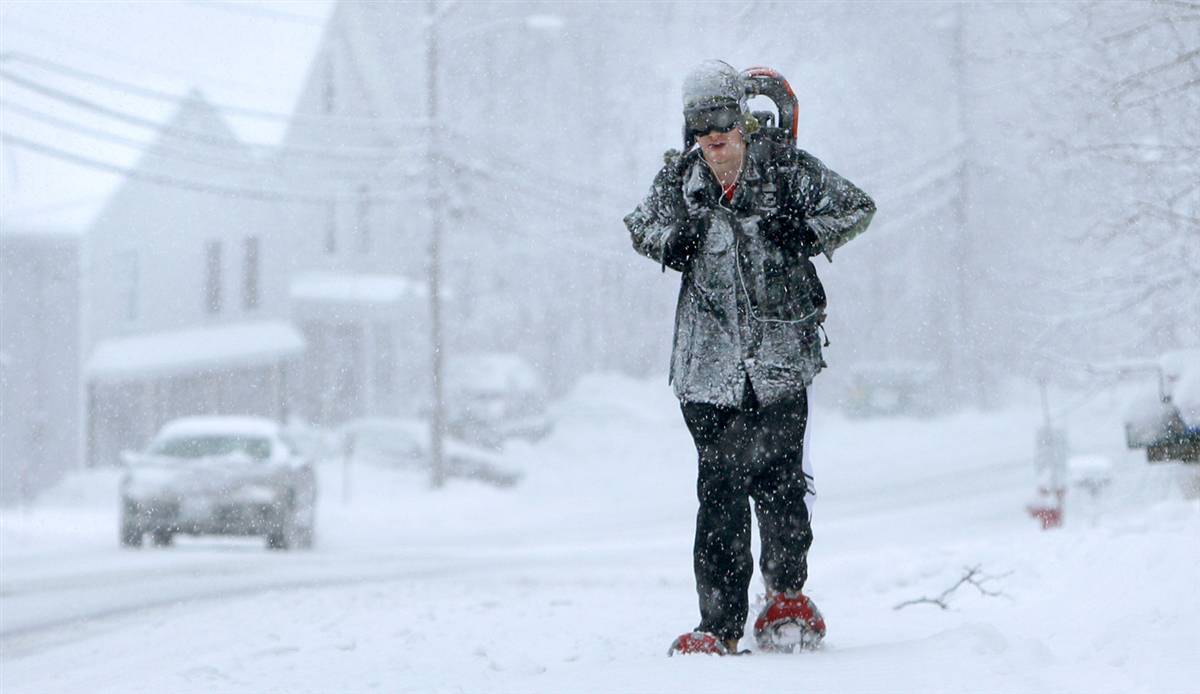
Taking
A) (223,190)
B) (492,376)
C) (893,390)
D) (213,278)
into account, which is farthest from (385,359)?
(893,390)

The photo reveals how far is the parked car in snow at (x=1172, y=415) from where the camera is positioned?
878 centimetres

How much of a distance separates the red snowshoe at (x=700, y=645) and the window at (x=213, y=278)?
32.7 meters

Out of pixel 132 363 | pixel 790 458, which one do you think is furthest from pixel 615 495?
pixel 790 458

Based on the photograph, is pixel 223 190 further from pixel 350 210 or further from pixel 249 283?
pixel 350 210

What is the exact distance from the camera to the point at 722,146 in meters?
4.36

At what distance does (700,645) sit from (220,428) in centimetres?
1209

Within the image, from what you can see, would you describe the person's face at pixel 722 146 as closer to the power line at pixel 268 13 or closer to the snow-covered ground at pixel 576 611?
the snow-covered ground at pixel 576 611

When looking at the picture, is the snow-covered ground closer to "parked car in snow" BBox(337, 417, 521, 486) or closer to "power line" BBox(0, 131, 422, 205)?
"parked car in snow" BBox(337, 417, 521, 486)

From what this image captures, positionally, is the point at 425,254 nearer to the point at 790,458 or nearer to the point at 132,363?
the point at 132,363

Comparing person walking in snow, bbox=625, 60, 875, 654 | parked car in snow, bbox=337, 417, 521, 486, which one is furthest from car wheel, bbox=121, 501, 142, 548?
parked car in snow, bbox=337, 417, 521, 486

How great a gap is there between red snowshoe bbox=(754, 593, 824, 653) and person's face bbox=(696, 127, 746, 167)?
1.22 metres

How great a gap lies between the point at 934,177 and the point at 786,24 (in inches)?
1040

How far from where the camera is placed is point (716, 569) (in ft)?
14.5

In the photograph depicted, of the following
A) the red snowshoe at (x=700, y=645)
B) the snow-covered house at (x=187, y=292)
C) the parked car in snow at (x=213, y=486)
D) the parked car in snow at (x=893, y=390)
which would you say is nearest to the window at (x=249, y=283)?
the snow-covered house at (x=187, y=292)
